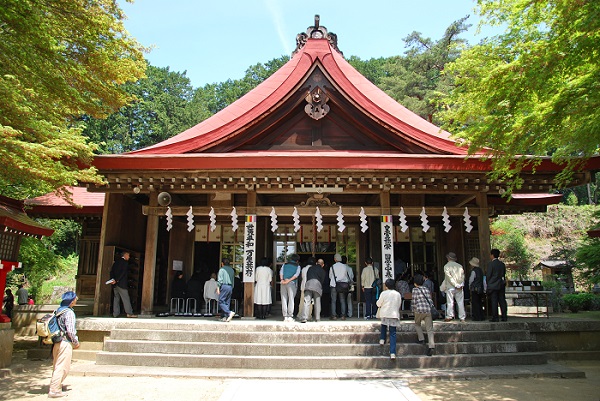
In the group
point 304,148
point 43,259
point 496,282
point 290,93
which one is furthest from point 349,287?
point 43,259

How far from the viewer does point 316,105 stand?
33.8ft

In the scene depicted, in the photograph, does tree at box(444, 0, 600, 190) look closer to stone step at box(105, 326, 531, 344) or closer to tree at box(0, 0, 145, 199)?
stone step at box(105, 326, 531, 344)

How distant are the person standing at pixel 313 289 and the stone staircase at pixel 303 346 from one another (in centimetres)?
57

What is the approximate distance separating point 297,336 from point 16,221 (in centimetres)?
566

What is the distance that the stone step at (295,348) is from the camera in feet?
24.3

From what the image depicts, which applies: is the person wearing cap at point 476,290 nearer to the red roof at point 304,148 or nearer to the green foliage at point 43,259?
the red roof at point 304,148

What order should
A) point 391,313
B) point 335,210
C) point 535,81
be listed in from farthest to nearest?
1. point 335,210
2. point 391,313
3. point 535,81

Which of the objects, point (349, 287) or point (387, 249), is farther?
point (349, 287)

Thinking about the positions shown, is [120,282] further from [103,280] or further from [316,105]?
[316,105]

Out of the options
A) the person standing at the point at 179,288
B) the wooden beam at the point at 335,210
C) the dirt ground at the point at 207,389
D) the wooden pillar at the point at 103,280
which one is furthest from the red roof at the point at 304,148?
the dirt ground at the point at 207,389

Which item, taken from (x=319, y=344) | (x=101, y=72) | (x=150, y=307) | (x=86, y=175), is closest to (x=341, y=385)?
(x=319, y=344)

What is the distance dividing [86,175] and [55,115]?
4.62ft

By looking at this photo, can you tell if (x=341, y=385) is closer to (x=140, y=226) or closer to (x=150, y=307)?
(x=150, y=307)

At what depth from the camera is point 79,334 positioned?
8.31 m
